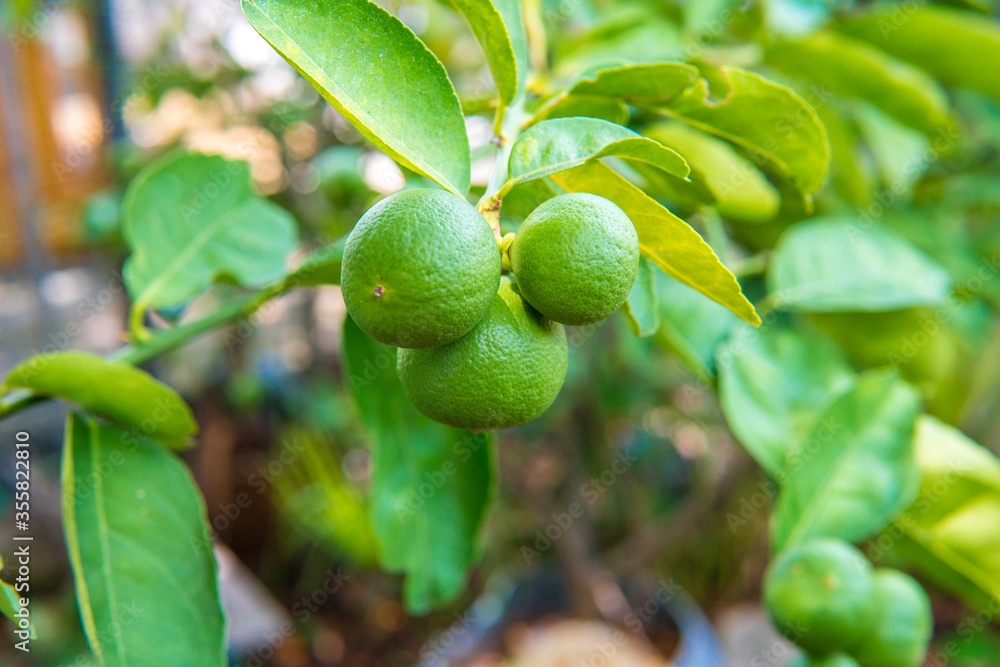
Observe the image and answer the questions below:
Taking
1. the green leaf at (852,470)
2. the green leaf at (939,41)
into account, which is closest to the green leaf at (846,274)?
the green leaf at (852,470)

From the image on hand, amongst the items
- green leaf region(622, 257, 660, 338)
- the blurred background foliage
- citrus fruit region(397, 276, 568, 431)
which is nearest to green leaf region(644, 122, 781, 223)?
the blurred background foliage

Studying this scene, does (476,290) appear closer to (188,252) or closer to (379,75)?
(379,75)

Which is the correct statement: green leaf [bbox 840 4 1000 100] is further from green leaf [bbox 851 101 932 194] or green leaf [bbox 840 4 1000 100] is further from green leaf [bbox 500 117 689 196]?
green leaf [bbox 500 117 689 196]

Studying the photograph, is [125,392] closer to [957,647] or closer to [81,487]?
[81,487]

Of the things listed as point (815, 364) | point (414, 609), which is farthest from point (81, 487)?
point (815, 364)

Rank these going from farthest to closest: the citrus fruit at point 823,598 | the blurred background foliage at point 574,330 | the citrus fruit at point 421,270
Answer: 1. the blurred background foliage at point 574,330
2. the citrus fruit at point 823,598
3. the citrus fruit at point 421,270

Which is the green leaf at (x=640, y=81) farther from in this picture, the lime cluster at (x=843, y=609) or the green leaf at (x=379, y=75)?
the lime cluster at (x=843, y=609)
